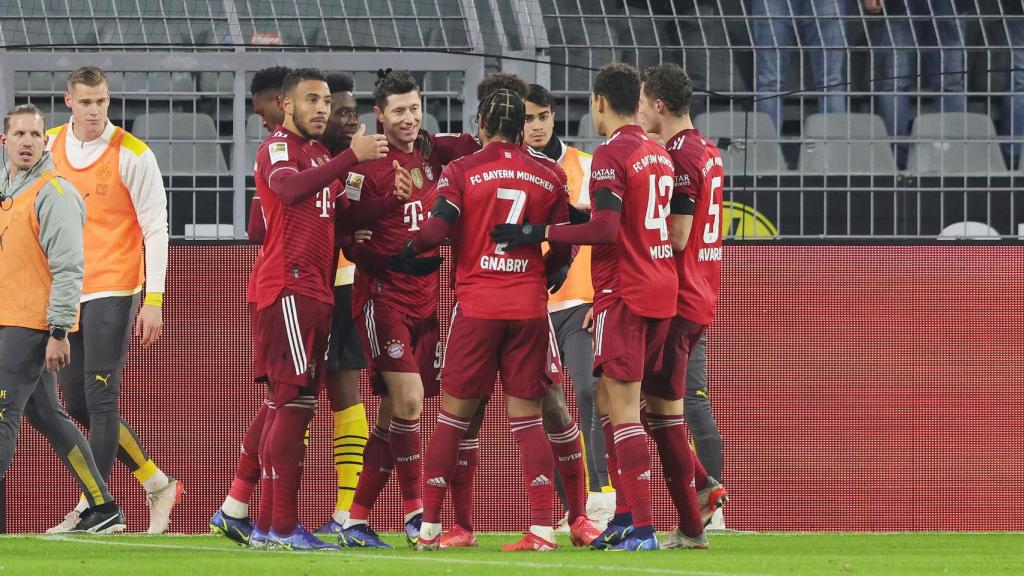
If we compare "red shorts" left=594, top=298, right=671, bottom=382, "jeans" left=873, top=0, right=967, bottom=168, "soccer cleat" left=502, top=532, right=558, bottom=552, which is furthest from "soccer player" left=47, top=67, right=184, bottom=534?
"jeans" left=873, top=0, right=967, bottom=168

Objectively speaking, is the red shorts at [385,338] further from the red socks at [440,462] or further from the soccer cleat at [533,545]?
the soccer cleat at [533,545]

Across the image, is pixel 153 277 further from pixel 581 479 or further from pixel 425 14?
pixel 425 14

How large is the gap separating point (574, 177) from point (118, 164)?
205 centimetres

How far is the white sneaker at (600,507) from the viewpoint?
8820 millimetres

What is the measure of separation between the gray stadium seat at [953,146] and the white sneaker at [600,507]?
284 cm

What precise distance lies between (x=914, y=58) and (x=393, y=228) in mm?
4606

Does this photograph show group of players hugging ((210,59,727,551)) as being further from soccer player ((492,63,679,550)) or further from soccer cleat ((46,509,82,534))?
soccer cleat ((46,509,82,534))

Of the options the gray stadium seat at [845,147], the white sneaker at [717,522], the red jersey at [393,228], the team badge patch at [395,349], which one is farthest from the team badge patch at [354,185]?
the gray stadium seat at [845,147]

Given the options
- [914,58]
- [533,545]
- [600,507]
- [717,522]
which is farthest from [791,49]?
[533,545]

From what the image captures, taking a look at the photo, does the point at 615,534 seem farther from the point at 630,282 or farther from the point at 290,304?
the point at 290,304

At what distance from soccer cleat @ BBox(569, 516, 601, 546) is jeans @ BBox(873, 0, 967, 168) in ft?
12.3

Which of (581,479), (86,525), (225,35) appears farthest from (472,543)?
(225,35)

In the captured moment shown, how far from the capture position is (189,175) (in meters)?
10.3

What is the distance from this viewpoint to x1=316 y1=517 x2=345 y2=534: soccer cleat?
27.9ft
